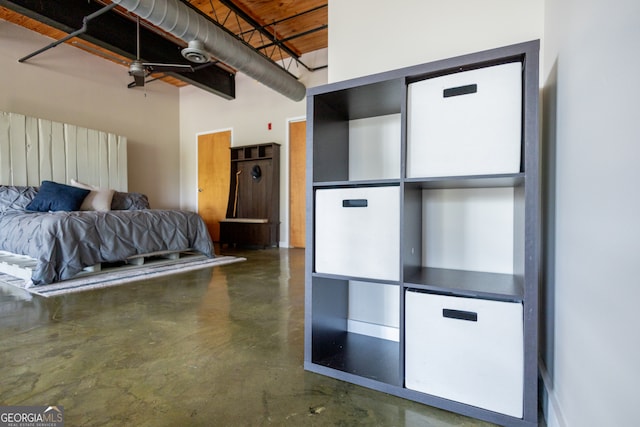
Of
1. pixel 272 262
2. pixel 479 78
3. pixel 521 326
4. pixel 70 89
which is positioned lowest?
pixel 272 262

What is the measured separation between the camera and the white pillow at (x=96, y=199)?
4.18 m

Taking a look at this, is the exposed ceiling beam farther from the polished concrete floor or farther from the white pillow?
the polished concrete floor

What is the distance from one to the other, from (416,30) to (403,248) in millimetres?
1077

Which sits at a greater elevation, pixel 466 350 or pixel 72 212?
pixel 72 212

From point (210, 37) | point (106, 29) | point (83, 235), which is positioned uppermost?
point (106, 29)

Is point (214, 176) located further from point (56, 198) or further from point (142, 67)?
point (142, 67)

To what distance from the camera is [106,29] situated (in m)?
3.90

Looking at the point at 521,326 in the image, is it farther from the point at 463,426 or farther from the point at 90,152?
the point at 90,152

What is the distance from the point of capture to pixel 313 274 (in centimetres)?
133

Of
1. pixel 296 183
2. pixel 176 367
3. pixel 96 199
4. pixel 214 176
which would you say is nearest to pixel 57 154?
pixel 96 199

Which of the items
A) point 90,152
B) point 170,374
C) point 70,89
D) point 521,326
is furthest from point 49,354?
point 70,89

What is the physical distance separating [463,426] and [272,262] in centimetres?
335

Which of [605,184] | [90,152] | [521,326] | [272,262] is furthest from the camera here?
[90,152]

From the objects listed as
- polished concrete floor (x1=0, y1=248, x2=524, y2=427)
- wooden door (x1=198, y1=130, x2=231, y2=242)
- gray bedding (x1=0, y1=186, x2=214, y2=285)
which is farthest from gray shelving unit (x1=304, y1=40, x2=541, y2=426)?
wooden door (x1=198, y1=130, x2=231, y2=242)
